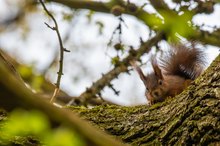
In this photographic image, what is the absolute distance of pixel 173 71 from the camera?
2688 millimetres

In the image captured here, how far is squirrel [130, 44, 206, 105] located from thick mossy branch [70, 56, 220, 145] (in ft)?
2.81

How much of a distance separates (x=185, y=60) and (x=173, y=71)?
111 mm

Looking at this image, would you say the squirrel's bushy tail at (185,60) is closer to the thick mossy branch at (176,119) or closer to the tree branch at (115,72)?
the tree branch at (115,72)

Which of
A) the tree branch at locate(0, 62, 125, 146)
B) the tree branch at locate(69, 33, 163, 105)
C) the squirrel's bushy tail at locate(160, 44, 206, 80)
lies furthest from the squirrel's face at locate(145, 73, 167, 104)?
the tree branch at locate(0, 62, 125, 146)

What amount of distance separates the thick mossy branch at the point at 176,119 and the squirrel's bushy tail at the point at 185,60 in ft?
3.21

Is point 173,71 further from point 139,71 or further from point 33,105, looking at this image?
point 33,105

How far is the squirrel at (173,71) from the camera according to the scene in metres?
2.50

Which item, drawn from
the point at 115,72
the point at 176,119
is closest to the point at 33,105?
the point at 176,119

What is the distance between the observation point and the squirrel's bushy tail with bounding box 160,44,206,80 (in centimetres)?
255

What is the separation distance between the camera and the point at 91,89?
2.60 m

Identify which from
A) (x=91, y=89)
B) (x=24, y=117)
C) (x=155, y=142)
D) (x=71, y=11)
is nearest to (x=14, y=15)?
(x=71, y=11)

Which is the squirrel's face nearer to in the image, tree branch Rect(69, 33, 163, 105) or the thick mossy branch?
tree branch Rect(69, 33, 163, 105)

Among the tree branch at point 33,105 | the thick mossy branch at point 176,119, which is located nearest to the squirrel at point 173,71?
the thick mossy branch at point 176,119

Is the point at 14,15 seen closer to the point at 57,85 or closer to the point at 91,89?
the point at 91,89
